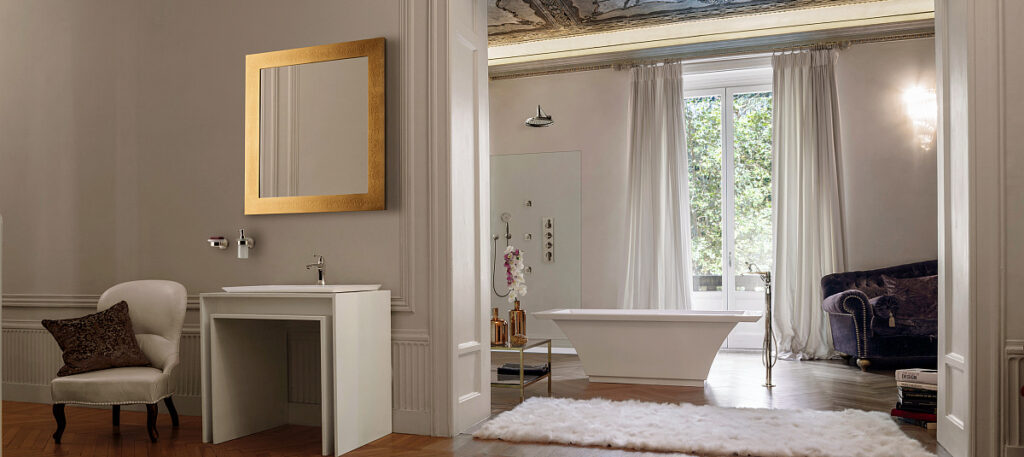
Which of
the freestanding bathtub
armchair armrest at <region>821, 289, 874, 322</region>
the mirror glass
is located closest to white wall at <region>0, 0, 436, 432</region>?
the mirror glass

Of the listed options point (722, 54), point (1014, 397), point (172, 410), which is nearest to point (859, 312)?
point (722, 54)

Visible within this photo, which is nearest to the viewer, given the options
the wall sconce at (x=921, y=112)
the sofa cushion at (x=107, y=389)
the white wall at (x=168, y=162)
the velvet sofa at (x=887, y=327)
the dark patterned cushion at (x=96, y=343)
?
the sofa cushion at (x=107, y=389)

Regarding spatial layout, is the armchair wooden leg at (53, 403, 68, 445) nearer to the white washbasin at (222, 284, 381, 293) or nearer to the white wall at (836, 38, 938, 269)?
the white washbasin at (222, 284, 381, 293)

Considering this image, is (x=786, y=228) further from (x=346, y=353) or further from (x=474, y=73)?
(x=346, y=353)

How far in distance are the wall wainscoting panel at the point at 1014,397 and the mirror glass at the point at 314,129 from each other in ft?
10.3

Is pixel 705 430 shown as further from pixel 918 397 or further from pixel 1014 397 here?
pixel 1014 397

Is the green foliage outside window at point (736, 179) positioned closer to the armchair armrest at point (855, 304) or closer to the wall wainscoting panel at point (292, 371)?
the armchair armrest at point (855, 304)

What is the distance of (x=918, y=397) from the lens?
152 inches

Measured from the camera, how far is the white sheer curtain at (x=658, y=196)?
723 cm

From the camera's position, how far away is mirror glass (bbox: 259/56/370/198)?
4.06 metres

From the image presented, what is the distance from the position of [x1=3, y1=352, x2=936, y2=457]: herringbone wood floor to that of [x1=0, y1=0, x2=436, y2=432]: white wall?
0.40m

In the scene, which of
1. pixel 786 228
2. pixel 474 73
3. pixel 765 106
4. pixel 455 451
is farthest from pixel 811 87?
pixel 455 451

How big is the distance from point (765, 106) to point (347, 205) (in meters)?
4.90

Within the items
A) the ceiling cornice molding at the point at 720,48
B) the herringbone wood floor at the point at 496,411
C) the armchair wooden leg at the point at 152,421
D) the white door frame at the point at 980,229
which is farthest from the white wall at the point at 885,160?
the armchair wooden leg at the point at 152,421
